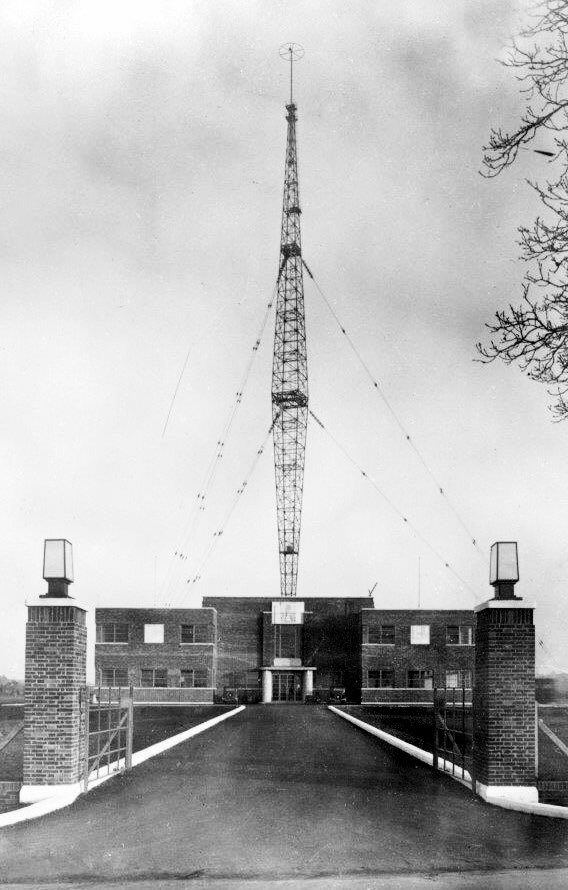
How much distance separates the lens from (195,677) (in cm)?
6016

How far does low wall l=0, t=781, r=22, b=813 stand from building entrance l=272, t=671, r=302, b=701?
51923 millimetres

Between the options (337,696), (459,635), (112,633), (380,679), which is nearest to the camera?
(380,679)

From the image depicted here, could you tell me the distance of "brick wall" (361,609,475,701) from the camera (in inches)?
2370

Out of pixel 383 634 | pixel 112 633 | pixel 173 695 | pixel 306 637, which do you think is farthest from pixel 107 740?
pixel 306 637

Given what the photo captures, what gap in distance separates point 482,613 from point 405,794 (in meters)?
2.68

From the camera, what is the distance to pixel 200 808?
11570mm

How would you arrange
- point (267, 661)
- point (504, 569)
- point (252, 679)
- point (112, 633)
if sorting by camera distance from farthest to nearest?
point (267, 661)
point (252, 679)
point (112, 633)
point (504, 569)

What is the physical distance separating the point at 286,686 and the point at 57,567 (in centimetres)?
5323

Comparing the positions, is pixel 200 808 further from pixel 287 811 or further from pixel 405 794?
pixel 405 794

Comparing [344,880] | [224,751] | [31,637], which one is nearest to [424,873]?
[344,880]

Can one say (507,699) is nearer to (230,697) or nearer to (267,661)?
(230,697)

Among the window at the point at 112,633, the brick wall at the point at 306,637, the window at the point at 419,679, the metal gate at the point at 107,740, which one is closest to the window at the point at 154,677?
the window at the point at 112,633

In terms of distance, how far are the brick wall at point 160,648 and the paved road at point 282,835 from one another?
46.2 meters

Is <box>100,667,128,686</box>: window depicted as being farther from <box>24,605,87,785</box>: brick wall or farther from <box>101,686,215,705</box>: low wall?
<box>24,605,87,785</box>: brick wall
